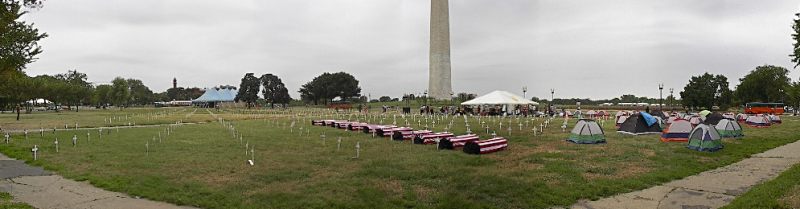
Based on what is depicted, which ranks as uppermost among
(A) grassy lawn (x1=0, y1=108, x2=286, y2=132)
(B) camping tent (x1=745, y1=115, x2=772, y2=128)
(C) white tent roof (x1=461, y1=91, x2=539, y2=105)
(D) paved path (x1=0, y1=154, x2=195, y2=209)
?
(C) white tent roof (x1=461, y1=91, x2=539, y2=105)

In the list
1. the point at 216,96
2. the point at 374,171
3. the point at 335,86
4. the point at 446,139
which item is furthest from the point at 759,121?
the point at 216,96

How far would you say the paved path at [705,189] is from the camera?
1048 centimetres

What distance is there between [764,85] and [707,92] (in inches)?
517

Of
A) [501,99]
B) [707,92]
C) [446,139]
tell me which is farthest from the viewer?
[707,92]

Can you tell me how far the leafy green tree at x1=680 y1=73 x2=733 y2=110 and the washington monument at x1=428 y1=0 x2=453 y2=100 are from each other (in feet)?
131

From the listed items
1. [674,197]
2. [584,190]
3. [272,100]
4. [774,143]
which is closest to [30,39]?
[584,190]

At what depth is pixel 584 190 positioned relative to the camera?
37.9ft

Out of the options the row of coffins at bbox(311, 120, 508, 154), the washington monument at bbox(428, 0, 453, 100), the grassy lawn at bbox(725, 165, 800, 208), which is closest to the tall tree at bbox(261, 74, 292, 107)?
the washington monument at bbox(428, 0, 453, 100)

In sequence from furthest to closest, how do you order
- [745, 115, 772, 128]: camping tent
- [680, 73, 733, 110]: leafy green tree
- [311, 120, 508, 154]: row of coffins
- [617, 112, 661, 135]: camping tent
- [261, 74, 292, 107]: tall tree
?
[261, 74, 292, 107]: tall tree, [680, 73, 733, 110]: leafy green tree, [745, 115, 772, 128]: camping tent, [617, 112, 661, 135]: camping tent, [311, 120, 508, 154]: row of coffins

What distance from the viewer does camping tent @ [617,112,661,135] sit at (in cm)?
2762

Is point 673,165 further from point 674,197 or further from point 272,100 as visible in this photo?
point 272,100

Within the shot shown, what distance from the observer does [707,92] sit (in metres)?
74.4

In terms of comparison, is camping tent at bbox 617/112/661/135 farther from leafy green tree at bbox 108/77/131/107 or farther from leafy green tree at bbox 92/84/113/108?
leafy green tree at bbox 92/84/113/108

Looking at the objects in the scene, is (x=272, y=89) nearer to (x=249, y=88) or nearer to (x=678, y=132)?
(x=249, y=88)
